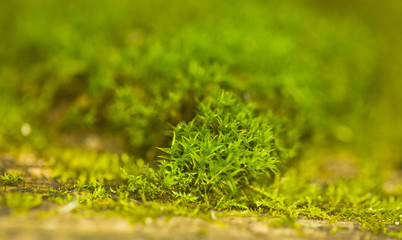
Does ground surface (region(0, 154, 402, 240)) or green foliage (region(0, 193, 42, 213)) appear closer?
ground surface (region(0, 154, 402, 240))

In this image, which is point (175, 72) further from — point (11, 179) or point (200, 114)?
point (11, 179)

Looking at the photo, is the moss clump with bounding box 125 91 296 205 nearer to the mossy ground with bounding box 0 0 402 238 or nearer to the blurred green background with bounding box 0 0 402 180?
the mossy ground with bounding box 0 0 402 238

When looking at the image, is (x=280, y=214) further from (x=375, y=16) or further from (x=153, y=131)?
(x=375, y=16)

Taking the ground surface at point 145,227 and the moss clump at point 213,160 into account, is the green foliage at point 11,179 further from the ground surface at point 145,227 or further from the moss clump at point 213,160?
the moss clump at point 213,160

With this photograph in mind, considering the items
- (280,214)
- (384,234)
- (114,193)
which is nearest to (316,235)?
(280,214)

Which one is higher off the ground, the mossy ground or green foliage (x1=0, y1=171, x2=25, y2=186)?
the mossy ground

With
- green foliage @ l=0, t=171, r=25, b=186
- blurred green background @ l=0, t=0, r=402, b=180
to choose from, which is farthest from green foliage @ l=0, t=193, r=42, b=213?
blurred green background @ l=0, t=0, r=402, b=180
